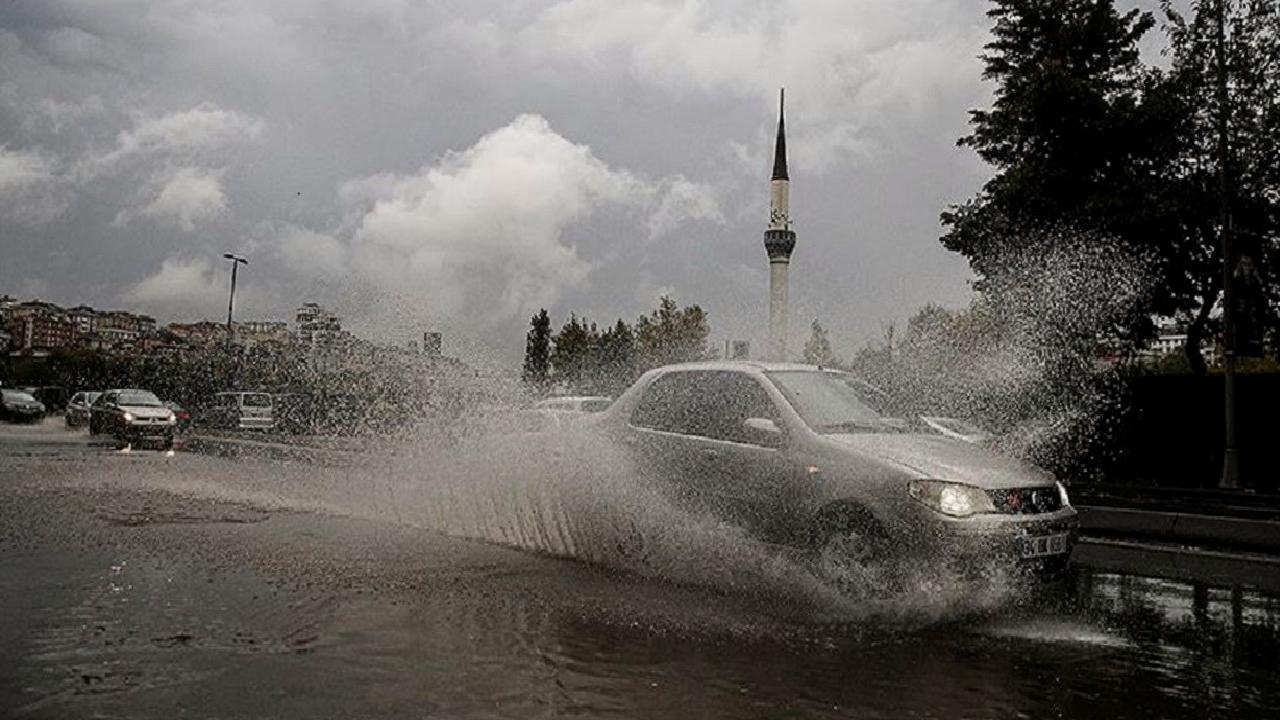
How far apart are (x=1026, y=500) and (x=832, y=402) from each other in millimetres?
1646

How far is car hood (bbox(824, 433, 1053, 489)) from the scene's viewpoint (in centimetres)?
678

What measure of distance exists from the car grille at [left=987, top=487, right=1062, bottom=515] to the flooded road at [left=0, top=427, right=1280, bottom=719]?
0.51 metres

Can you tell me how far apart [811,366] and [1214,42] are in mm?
20529

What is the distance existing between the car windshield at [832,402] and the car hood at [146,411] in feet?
81.9

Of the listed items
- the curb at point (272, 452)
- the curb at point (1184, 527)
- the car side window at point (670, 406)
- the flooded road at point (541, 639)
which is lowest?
the flooded road at point (541, 639)

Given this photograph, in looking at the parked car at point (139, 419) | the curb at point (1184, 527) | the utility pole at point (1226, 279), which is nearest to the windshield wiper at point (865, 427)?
the curb at point (1184, 527)

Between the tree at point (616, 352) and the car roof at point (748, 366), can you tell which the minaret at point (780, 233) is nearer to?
the tree at point (616, 352)

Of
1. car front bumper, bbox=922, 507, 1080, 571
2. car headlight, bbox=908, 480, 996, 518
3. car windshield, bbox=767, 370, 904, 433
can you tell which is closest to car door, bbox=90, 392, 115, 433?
car windshield, bbox=767, 370, 904, 433

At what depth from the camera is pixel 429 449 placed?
12.9 m

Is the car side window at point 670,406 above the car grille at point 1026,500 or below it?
above

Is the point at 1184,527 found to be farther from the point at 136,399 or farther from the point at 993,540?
the point at 136,399

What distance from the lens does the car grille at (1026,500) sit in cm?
678

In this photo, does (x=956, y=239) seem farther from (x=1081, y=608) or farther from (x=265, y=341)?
(x=265, y=341)

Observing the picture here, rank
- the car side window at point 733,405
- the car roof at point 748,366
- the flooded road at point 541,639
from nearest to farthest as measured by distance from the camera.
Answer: the flooded road at point 541,639 < the car side window at point 733,405 < the car roof at point 748,366
